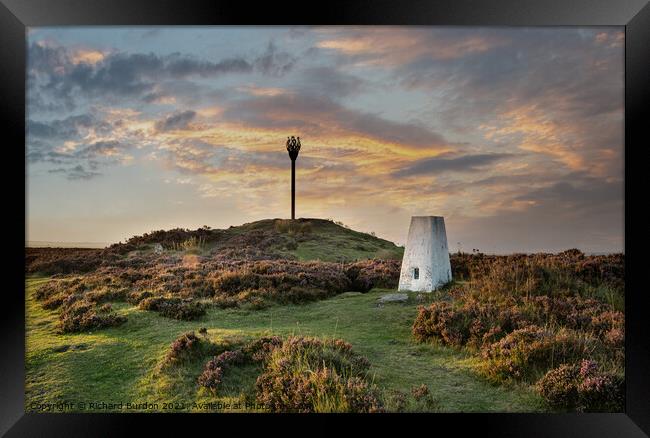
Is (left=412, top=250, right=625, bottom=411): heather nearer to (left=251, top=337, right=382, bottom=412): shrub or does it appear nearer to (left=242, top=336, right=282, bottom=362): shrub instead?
(left=251, top=337, right=382, bottom=412): shrub

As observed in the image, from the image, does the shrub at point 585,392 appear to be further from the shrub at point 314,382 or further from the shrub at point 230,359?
the shrub at point 230,359

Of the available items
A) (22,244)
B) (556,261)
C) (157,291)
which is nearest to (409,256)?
(556,261)

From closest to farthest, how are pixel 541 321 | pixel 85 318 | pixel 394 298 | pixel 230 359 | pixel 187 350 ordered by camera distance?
pixel 230 359, pixel 187 350, pixel 541 321, pixel 85 318, pixel 394 298

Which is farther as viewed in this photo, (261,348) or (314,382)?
(261,348)

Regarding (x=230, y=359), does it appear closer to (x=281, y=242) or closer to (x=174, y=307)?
(x=174, y=307)

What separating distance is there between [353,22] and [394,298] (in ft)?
23.7

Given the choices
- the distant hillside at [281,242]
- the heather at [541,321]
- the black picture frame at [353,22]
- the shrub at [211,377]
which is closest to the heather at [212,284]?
the shrub at [211,377]

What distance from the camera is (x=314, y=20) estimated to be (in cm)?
563

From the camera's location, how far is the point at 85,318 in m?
8.71

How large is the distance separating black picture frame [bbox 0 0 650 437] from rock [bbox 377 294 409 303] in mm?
5153

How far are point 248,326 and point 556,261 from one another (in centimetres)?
924

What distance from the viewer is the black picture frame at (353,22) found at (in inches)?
217

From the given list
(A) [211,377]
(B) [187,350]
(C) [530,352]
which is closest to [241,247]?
(B) [187,350]

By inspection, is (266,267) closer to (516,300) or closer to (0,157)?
(516,300)
